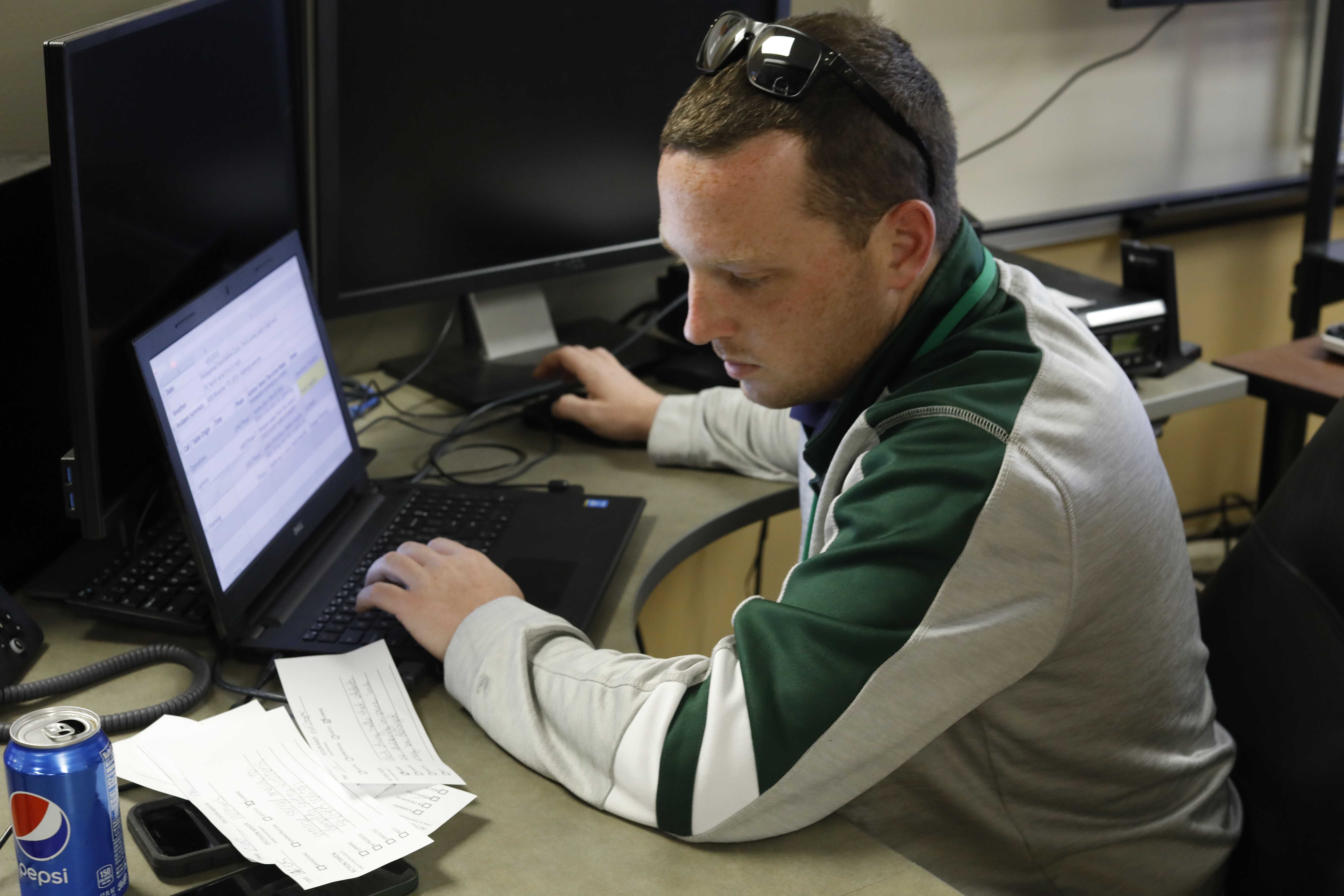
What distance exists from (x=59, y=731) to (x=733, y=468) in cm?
88

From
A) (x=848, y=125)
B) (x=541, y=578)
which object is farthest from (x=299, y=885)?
(x=848, y=125)

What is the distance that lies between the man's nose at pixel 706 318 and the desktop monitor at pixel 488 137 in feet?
2.13

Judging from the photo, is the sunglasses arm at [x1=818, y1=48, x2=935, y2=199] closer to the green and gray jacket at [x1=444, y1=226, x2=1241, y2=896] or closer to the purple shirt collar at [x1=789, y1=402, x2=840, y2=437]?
the green and gray jacket at [x1=444, y1=226, x2=1241, y2=896]

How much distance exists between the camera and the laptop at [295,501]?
1021 millimetres

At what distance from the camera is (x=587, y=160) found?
66.4 inches

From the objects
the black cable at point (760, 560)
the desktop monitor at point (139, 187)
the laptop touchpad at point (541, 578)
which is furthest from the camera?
the black cable at point (760, 560)

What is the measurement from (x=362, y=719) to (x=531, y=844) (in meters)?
0.20

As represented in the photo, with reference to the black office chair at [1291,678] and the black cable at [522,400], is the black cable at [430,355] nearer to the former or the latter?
the black cable at [522,400]

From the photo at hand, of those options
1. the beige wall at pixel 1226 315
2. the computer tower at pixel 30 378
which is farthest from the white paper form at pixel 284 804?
the beige wall at pixel 1226 315

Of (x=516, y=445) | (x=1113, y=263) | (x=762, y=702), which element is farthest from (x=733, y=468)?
(x=1113, y=263)

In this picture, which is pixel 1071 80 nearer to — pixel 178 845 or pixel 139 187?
pixel 139 187

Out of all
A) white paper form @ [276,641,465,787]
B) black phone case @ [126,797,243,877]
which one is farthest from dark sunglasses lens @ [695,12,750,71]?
black phone case @ [126,797,243,877]

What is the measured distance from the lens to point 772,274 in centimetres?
95

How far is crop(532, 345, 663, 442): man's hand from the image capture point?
5.07 feet
